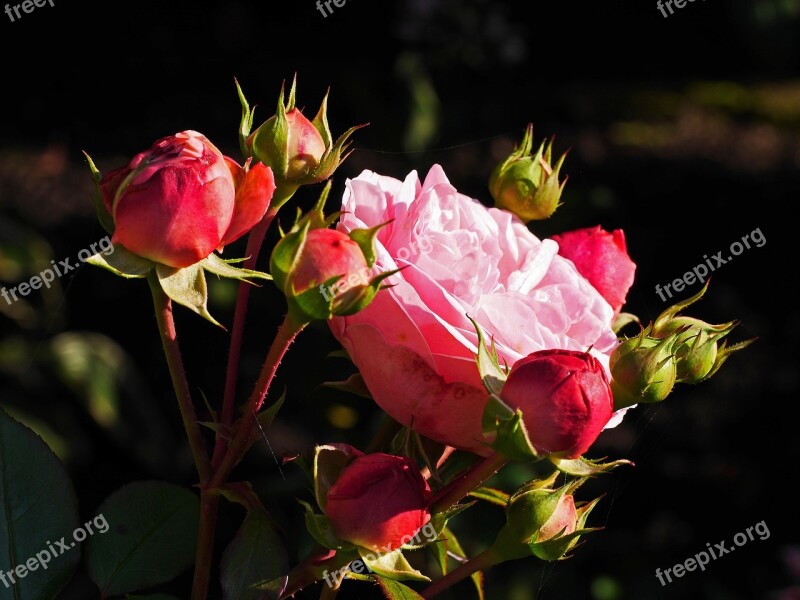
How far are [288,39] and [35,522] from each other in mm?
3136

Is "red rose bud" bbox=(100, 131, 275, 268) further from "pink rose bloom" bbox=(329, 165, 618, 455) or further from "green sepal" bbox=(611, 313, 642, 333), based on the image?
"green sepal" bbox=(611, 313, 642, 333)

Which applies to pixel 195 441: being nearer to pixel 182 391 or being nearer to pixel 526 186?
pixel 182 391

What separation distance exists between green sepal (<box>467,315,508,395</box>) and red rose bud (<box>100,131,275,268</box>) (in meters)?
0.10

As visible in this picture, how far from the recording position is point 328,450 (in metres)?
0.40

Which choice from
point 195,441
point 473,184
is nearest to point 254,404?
point 195,441

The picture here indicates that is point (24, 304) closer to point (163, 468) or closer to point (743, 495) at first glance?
point (163, 468)

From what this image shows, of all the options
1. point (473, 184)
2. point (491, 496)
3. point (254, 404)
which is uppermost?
point (254, 404)

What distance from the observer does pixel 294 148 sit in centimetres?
43

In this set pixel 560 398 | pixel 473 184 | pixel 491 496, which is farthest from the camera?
pixel 473 184

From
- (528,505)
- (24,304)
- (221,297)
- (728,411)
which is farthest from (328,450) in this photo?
(728,411)

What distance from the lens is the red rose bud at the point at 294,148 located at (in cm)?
42

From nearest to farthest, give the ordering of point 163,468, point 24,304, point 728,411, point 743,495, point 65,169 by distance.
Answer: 1. point 163,468
2. point 24,304
3. point 743,495
4. point 728,411
5. point 65,169

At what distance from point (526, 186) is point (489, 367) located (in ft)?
0.52

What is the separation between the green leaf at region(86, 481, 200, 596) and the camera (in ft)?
1.48
